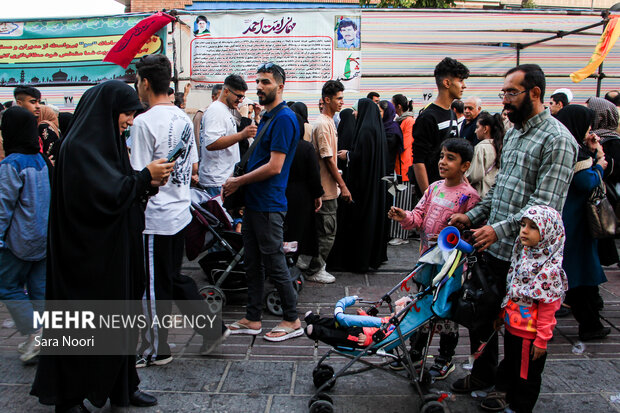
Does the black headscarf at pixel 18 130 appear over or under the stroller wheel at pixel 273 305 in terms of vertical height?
over

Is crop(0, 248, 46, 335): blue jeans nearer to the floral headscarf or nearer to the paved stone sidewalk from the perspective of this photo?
the paved stone sidewalk

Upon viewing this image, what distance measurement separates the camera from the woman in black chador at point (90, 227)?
9.00 feet

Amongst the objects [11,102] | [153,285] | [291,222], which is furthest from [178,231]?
[11,102]

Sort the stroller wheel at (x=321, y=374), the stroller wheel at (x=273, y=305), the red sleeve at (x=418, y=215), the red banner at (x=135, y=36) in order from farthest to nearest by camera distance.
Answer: the red banner at (x=135, y=36) → the stroller wheel at (x=273, y=305) → the red sleeve at (x=418, y=215) → the stroller wheel at (x=321, y=374)

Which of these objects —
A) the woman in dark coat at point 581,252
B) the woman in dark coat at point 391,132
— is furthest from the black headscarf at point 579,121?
the woman in dark coat at point 391,132

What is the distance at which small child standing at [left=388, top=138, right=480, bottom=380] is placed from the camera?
138 inches

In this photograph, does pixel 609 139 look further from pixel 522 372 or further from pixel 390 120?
pixel 522 372

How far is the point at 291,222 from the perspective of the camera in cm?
532

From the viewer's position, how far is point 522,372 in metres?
2.99

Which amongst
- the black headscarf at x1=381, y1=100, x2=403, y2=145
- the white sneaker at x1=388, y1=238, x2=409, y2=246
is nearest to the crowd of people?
the black headscarf at x1=381, y1=100, x2=403, y2=145

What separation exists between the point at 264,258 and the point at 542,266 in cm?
209

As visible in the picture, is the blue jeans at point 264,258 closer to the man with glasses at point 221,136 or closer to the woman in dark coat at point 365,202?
the man with glasses at point 221,136

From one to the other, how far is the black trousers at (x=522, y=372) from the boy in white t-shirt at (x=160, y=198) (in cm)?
228
